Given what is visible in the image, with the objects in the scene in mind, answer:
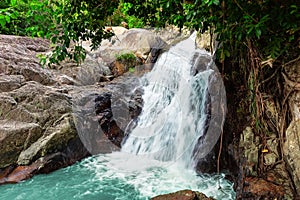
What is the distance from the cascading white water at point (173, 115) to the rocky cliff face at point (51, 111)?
34cm

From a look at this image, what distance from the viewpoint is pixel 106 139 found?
18.4ft

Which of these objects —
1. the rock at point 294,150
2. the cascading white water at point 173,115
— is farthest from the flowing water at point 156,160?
the rock at point 294,150

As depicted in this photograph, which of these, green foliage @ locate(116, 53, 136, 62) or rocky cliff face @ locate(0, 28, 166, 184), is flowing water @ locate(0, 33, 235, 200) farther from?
green foliage @ locate(116, 53, 136, 62)

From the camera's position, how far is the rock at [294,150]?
2691mm

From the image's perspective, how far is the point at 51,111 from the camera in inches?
205

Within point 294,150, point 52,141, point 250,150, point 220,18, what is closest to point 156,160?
point 52,141

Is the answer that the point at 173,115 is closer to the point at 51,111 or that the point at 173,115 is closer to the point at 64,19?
the point at 51,111

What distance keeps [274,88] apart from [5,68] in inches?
199

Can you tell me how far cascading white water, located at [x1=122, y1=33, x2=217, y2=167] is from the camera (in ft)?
15.7

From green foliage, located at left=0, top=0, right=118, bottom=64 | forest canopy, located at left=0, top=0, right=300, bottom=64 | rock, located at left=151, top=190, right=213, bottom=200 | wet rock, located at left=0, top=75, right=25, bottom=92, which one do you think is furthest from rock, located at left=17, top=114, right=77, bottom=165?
rock, located at left=151, top=190, right=213, bottom=200

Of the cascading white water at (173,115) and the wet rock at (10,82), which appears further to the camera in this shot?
the wet rock at (10,82)

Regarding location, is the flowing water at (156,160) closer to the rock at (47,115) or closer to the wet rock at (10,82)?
the rock at (47,115)

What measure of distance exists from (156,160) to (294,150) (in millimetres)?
2842

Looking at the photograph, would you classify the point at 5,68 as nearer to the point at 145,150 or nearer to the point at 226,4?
the point at 145,150
